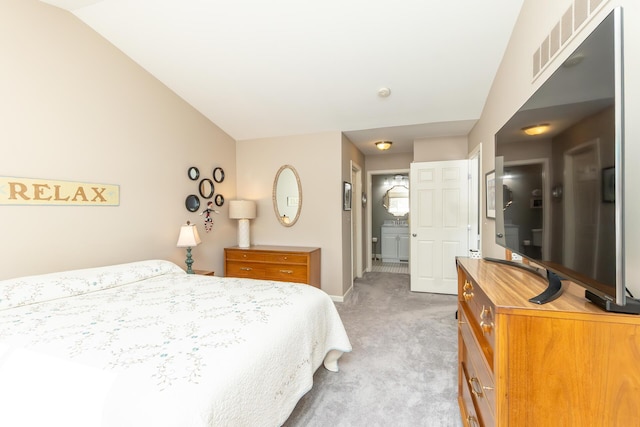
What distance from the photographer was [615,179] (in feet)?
2.25

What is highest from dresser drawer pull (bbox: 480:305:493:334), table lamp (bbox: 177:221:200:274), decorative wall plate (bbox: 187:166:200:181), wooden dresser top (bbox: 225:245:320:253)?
decorative wall plate (bbox: 187:166:200:181)

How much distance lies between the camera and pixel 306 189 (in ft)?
13.1

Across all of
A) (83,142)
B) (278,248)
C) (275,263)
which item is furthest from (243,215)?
(83,142)

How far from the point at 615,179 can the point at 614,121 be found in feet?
0.47

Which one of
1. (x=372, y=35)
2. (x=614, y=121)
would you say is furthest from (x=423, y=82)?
(x=614, y=121)

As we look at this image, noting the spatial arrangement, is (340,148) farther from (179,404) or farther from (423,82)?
(179,404)

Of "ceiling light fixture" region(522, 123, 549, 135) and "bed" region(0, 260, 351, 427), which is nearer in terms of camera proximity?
"bed" region(0, 260, 351, 427)

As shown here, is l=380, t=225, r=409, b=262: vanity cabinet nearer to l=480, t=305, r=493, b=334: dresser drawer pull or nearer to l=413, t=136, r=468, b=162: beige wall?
l=413, t=136, r=468, b=162: beige wall

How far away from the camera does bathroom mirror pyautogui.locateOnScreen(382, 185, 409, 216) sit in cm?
672

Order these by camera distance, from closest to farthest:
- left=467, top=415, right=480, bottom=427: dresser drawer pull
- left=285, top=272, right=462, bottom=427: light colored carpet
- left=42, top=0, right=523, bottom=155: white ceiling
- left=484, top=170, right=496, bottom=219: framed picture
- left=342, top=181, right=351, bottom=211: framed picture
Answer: left=467, top=415, right=480, bottom=427: dresser drawer pull, left=285, top=272, right=462, bottom=427: light colored carpet, left=42, top=0, right=523, bottom=155: white ceiling, left=484, top=170, right=496, bottom=219: framed picture, left=342, top=181, right=351, bottom=211: framed picture

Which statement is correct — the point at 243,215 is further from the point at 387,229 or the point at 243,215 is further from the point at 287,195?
the point at 387,229

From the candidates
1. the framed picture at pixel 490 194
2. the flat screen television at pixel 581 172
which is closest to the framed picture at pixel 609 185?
the flat screen television at pixel 581 172

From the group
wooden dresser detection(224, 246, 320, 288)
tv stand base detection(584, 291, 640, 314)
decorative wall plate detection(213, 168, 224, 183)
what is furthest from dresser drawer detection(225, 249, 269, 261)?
tv stand base detection(584, 291, 640, 314)

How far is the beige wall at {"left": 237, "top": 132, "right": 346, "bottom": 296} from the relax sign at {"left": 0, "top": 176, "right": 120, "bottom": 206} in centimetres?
189
